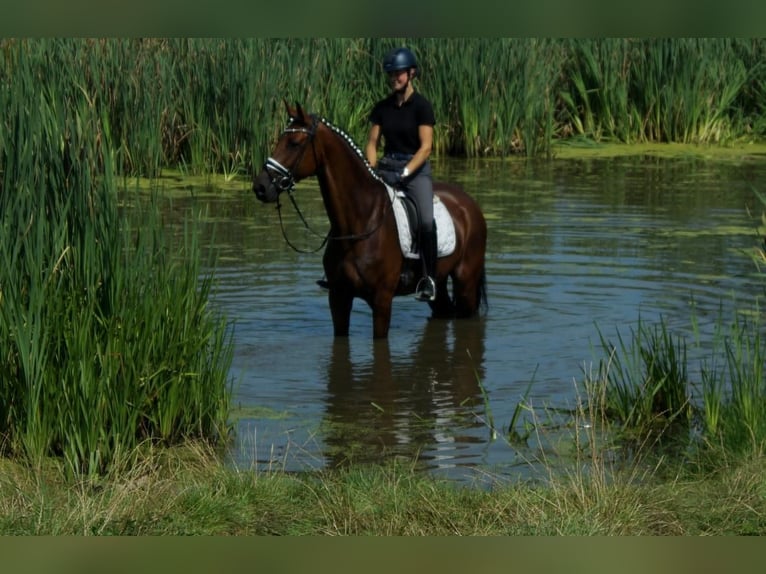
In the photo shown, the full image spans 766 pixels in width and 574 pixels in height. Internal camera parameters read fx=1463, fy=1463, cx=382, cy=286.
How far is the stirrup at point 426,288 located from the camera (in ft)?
36.3

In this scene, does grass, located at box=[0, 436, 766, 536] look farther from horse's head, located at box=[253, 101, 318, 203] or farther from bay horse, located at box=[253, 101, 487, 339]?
bay horse, located at box=[253, 101, 487, 339]

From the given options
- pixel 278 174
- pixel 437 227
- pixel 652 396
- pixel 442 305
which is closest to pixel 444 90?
pixel 442 305

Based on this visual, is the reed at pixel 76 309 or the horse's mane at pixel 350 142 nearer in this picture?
the reed at pixel 76 309

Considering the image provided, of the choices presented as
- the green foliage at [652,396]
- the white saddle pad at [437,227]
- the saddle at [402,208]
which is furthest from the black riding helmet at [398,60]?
the green foliage at [652,396]

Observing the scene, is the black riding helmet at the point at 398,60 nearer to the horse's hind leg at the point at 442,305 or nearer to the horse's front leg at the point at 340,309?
the horse's front leg at the point at 340,309

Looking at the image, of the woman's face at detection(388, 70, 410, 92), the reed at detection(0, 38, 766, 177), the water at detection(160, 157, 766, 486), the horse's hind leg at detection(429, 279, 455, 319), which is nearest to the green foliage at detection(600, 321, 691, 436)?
the water at detection(160, 157, 766, 486)

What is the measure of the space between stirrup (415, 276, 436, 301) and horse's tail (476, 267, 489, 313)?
0.77m

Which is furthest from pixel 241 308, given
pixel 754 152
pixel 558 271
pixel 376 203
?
pixel 754 152

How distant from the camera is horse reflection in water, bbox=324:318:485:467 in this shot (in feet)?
26.0

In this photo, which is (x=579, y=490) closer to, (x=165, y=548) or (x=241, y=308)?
(x=165, y=548)

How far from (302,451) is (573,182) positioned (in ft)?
40.7

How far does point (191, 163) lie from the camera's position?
61.9 feet

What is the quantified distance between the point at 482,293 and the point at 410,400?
2783 millimetres

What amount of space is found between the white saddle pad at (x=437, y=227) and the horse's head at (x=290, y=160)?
0.90m
